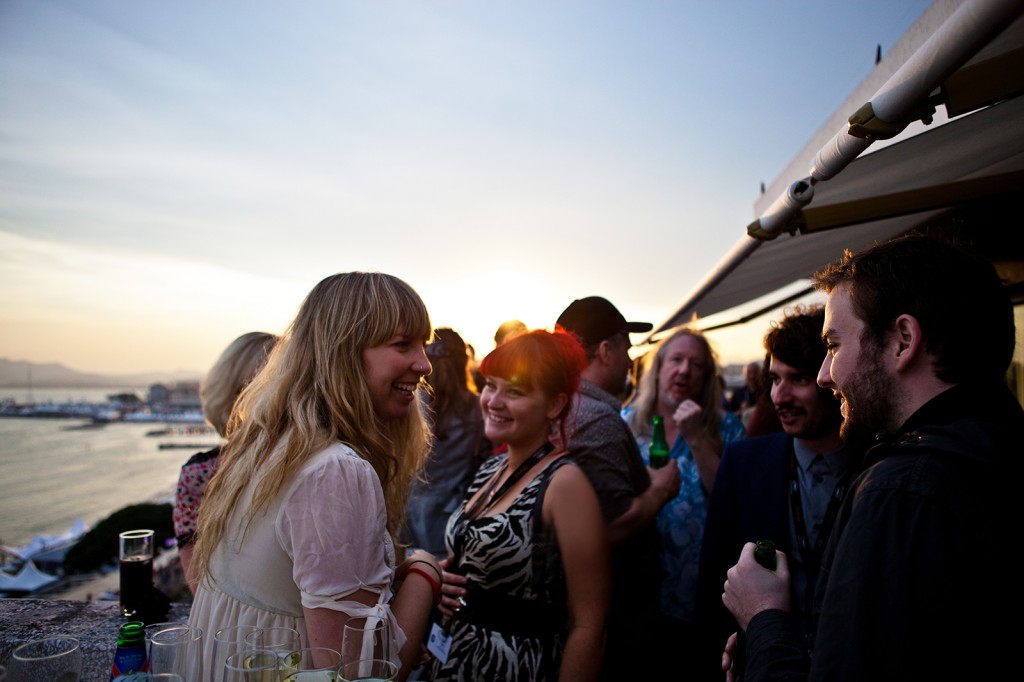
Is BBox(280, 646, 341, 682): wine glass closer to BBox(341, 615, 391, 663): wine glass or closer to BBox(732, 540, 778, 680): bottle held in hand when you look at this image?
BBox(341, 615, 391, 663): wine glass

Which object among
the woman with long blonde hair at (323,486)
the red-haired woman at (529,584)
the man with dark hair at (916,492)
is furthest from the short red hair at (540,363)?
the man with dark hair at (916,492)

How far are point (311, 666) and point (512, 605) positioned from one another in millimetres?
1030

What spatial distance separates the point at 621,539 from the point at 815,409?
3.82 feet

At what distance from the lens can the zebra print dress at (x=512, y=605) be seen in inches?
86.4

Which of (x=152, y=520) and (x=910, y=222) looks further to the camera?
(x=152, y=520)

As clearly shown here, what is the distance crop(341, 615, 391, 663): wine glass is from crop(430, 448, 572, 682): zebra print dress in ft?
2.84

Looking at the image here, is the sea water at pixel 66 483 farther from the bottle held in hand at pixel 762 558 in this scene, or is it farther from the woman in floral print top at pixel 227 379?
the bottle held in hand at pixel 762 558

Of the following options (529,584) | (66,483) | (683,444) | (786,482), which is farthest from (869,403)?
(66,483)

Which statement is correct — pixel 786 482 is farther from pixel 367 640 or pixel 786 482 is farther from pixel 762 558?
pixel 367 640

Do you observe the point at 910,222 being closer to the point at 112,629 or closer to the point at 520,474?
the point at 520,474

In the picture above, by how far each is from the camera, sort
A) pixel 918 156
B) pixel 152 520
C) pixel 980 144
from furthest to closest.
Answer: pixel 152 520
pixel 918 156
pixel 980 144

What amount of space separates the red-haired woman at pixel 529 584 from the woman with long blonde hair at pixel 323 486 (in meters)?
0.32

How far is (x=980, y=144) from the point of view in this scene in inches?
81.6

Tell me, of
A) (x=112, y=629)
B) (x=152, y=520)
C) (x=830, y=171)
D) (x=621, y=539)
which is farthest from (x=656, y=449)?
(x=152, y=520)
